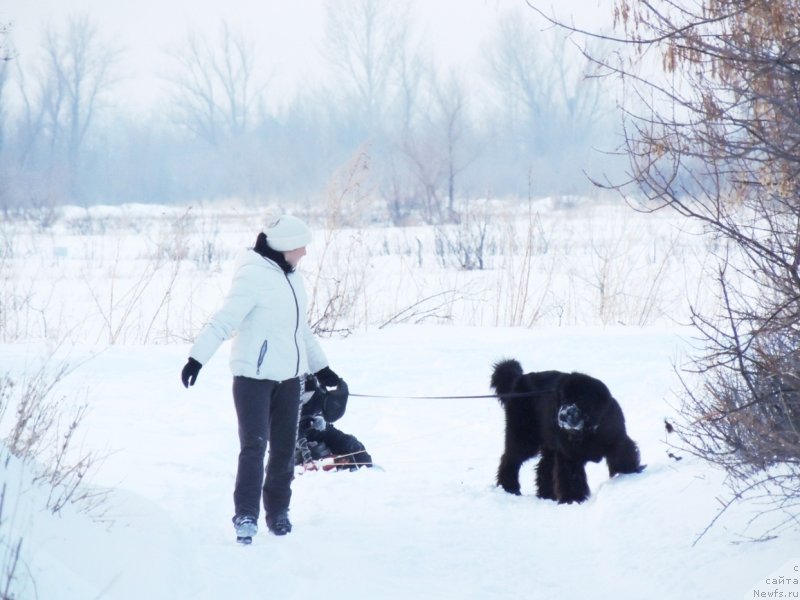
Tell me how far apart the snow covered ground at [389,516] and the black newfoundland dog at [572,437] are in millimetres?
165

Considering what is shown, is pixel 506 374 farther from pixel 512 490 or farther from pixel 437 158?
pixel 437 158

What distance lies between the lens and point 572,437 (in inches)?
246

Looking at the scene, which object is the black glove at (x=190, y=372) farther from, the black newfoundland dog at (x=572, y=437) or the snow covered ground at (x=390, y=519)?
the black newfoundland dog at (x=572, y=437)

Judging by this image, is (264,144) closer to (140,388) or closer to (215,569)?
(140,388)

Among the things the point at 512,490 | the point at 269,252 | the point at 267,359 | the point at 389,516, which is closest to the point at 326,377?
the point at 267,359

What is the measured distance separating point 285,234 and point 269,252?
0.15 m

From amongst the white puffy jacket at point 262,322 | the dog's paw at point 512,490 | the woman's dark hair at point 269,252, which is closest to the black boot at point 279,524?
the white puffy jacket at point 262,322

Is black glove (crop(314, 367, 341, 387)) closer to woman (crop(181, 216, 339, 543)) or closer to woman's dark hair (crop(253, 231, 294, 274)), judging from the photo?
woman (crop(181, 216, 339, 543))

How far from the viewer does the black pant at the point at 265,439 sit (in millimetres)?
5152

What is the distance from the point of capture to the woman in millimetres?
5109

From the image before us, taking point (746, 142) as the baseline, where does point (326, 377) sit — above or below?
below

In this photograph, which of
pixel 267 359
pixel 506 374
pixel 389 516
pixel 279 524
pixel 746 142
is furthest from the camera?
pixel 506 374

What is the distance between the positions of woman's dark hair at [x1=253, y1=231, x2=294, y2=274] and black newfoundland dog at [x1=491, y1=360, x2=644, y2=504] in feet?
7.02

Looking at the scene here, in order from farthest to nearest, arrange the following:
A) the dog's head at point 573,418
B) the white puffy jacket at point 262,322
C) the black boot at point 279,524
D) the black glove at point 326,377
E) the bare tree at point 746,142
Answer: the dog's head at point 573,418 → the black glove at point 326,377 → the black boot at point 279,524 → the white puffy jacket at point 262,322 → the bare tree at point 746,142
